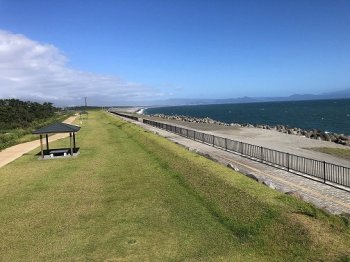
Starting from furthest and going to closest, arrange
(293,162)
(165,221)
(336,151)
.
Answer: (336,151) → (293,162) → (165,221)

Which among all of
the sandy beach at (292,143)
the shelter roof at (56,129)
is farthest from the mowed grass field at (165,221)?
the sandy beach at (292,143)

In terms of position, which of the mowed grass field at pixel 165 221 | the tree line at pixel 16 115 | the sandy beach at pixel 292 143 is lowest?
the sandy beach at pixel 292 143

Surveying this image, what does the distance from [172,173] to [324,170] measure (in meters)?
6.69

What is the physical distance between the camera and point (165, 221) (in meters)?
11.7

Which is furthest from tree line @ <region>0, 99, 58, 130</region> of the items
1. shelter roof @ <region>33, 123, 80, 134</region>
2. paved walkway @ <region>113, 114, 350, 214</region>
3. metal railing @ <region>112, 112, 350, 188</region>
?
paved walkway @ <region>113, 114, 350, 214</region>

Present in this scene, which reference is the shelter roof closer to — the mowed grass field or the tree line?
the mowed grass field

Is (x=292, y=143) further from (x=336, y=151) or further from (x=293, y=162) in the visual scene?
(x=293, y=162)

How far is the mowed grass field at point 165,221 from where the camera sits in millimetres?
9188

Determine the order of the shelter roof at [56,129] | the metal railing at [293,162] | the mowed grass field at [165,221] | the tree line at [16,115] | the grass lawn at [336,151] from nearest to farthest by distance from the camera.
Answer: the mowed grass field at [165,221]
the metal railing at [293,162]
the grass lawn at [336,151]
the shelter roof at [56,129]
the tree line at [16,115]

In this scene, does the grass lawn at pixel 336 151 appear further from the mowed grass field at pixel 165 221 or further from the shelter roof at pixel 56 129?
the shelter roof at pixel 56 129

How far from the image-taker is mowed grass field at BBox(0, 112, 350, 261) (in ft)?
30.1

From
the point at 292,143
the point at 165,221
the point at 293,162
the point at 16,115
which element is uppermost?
the point at 16,115

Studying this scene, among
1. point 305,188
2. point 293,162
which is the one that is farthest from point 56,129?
point 305,188

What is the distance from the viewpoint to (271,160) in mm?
21172
